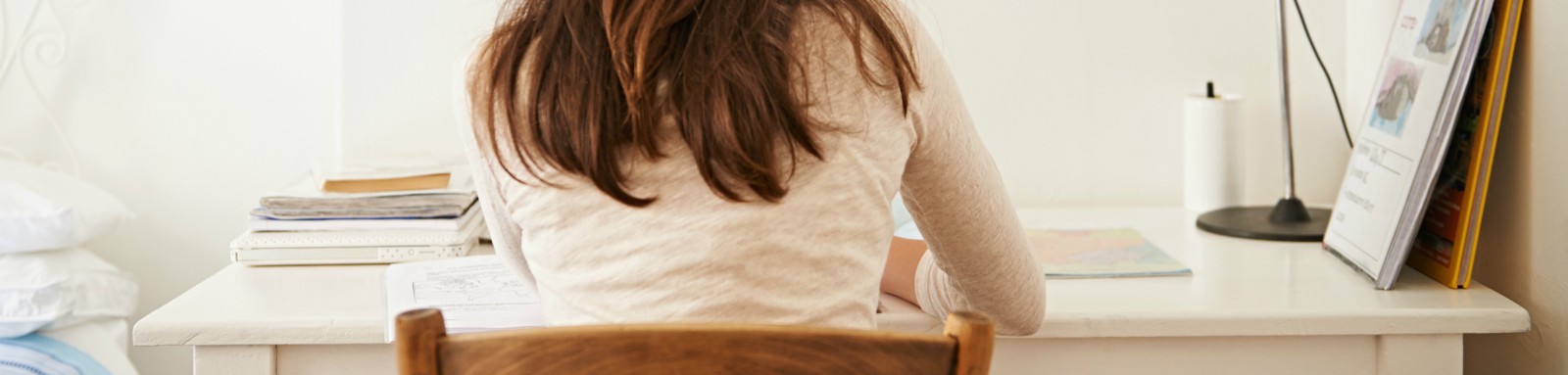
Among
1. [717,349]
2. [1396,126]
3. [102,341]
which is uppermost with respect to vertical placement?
[1396,126]

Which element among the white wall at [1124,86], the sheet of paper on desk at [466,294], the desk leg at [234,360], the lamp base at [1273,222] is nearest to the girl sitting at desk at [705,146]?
the sheet of paper on desk at [466,294]

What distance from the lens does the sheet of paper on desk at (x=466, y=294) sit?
1.02 metres

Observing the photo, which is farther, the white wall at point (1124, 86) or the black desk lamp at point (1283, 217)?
the white wall at point (1124, 86)

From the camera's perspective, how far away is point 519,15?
2.62 ft

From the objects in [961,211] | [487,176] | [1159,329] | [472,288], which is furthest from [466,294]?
[1159,329]

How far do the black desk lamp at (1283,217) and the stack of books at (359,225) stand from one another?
80cm

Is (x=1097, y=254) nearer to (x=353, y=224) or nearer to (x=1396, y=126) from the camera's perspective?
(x=1396, y=126)

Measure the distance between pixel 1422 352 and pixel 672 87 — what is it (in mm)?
686

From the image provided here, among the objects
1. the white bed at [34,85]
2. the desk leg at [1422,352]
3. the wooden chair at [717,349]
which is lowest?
the desk leg at [1422,352]

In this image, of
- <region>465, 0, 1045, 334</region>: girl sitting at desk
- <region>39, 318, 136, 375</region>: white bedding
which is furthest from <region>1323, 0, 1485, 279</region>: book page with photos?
<region>39, 318, 136, 375</region>: white bedding

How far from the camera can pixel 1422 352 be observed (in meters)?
1.06

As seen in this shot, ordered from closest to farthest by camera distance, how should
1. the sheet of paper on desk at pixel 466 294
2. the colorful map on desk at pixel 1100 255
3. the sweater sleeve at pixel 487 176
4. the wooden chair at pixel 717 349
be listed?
the wooden chair at pixel 717 349 → the sweater sleeve at pixel 487 176 → the sheet of paper on desk at pixel 466 294 → the colorful map on desk at pixel 1100 255

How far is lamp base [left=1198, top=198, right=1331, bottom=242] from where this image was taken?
4.49 ft

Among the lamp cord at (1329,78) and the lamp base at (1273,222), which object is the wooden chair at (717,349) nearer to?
the lamp base at (1273,222)
